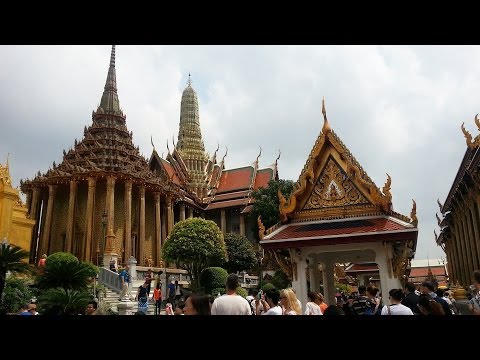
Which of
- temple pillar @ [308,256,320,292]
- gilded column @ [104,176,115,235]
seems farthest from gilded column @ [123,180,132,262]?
temple pillar @ [308,256,320,292]

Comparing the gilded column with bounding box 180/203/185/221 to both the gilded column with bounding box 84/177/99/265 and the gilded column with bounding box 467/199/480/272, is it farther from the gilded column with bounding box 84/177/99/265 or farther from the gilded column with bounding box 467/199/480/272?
the gilded column with bounding box 467/199/480/272

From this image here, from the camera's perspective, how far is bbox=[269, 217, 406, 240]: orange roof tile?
29.5 ft

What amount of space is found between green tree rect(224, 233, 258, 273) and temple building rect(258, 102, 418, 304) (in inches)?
723

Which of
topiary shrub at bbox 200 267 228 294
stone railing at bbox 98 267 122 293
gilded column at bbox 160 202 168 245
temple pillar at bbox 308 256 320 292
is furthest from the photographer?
gilded column at bbox 160 202 168 245

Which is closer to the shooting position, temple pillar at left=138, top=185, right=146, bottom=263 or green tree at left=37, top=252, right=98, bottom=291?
green tree at left=37, top=252, right=98, bottom=291

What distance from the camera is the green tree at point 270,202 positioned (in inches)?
1390

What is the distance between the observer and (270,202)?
118ft

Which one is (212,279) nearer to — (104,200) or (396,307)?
(104,200)

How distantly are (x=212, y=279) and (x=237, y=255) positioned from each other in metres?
8.65

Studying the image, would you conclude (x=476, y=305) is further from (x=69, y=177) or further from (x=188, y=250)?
(x=69, y=177)
